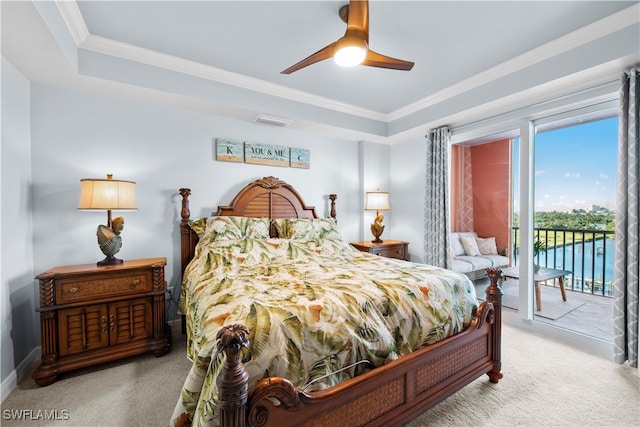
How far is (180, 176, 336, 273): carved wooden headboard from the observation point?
2.95 metres


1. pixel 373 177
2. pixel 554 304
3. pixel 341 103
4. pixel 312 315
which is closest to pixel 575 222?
pixel 554 304

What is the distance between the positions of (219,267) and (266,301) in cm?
95

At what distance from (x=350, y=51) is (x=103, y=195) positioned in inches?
86.4

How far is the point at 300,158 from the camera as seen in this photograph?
3771 millimetres

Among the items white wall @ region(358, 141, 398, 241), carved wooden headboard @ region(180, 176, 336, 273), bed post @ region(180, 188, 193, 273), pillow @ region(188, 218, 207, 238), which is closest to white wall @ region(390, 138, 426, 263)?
white wall @ region(358, 141, 398, 241)

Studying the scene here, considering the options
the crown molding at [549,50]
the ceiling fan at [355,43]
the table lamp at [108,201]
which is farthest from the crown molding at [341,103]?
the ceiling fan at [355,43]

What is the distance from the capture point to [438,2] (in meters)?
1.95

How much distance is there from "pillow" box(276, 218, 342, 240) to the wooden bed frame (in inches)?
65.4

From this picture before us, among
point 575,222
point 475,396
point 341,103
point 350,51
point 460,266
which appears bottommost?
point 475,396

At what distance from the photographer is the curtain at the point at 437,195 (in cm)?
362

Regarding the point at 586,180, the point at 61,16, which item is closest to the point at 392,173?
the point at 586,180

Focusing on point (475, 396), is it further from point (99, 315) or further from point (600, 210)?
point (99, 315)

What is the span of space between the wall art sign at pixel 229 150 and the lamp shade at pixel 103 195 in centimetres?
109

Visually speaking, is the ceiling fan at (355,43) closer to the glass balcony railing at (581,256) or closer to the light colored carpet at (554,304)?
the glass balcony railing at (581,256)
